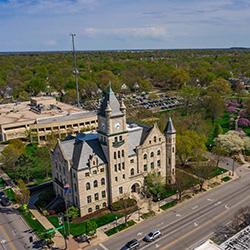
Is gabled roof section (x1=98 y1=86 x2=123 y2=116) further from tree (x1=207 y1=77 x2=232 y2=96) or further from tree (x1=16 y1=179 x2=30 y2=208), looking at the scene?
tree (x1=207 y1=77 x2=232 y2=96)

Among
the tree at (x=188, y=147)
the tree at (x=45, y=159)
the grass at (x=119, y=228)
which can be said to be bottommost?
the grass at (x=119, y=228)

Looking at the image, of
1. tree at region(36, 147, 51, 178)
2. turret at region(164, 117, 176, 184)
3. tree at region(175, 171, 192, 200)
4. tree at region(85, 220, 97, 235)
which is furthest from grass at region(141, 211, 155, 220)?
tree at region(36, 147, 51, 178)

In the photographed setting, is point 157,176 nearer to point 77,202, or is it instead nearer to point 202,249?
point 77,202

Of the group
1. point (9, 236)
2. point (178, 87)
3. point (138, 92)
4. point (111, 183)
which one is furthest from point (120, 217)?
point (178, 87)

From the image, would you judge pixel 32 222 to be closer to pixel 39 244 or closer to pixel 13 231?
pixel 13 231

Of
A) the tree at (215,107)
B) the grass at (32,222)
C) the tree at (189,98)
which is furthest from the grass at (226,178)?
the tree at (189,98)

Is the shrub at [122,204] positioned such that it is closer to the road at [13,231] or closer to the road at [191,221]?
the road at [191,221]
